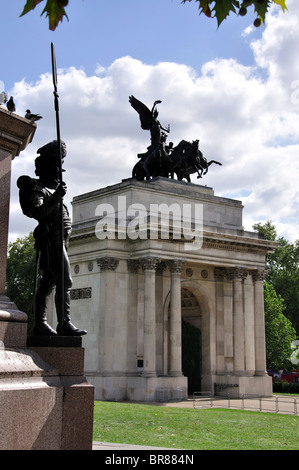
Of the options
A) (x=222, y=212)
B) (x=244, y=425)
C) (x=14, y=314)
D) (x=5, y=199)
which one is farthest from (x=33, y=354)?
(x=222, y=212)

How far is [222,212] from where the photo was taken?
43.3 metres

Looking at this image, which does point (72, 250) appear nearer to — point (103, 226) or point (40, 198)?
point (103, 226)

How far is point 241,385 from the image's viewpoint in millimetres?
40031

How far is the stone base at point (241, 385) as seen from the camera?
131ft

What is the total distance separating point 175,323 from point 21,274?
30.2 meters

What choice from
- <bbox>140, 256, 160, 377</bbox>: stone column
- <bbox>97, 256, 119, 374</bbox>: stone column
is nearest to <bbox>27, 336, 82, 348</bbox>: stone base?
<bbox>140, 256, 160, 377</bbox>: stone column

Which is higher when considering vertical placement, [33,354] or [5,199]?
[5,199]

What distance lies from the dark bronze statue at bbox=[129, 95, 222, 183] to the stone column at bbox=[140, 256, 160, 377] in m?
6.62

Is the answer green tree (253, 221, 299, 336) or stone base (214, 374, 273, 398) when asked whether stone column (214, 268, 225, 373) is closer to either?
stone base (214, 374, 273, 398)

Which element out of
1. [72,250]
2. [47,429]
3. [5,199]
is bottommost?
[47,429]

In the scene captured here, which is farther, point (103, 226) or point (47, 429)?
point (103, 226)

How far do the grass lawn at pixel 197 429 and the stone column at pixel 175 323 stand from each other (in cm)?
956

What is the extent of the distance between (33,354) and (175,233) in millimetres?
29970

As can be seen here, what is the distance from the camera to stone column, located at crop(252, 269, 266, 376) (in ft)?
139
